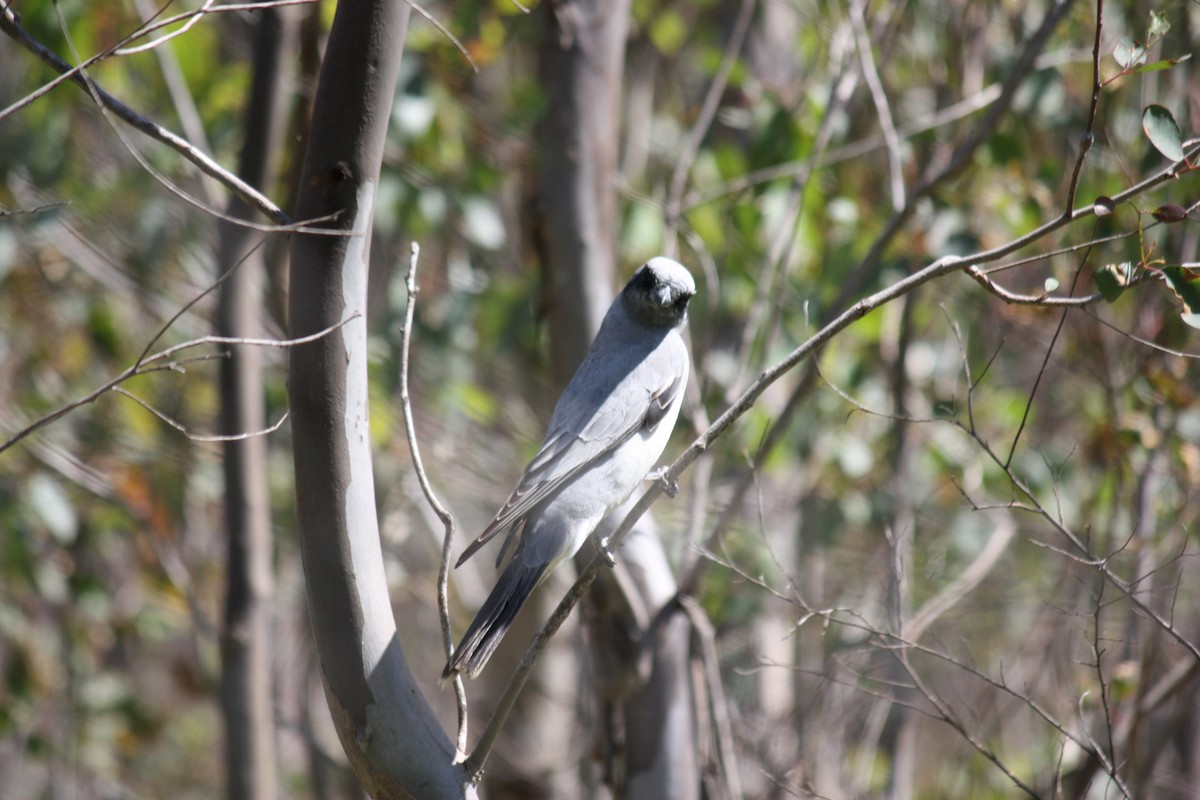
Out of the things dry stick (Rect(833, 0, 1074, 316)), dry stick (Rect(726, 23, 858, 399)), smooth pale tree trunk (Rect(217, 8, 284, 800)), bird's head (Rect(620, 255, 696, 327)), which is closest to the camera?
bird's head (Rect(620, 255, 696, 327))

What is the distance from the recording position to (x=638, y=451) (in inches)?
127

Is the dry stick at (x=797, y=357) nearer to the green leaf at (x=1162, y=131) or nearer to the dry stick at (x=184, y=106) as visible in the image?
the green leaf at (x=1162, y=131)

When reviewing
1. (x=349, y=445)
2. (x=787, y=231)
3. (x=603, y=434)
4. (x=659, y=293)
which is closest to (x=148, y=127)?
(x=349, y=445)

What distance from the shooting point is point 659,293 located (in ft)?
11.1

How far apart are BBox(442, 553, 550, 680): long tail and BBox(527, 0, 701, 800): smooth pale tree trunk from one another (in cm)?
87

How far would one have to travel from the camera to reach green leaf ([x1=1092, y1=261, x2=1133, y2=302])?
1.98 m

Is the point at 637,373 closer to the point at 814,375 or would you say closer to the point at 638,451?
the point at 638,451

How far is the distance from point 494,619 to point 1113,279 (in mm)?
1448

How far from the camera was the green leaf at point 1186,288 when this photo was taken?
1.99 m

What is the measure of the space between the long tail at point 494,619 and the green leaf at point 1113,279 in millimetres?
1382

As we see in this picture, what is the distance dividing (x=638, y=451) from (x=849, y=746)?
3.18m

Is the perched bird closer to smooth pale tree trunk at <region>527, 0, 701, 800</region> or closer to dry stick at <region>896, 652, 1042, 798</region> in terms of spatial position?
smooth pale tree trunk at <region>527, 0, 701, 800</region>

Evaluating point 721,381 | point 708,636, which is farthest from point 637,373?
point 721,381

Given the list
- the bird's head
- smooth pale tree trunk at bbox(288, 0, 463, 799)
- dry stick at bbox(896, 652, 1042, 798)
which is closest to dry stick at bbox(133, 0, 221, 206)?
the bird's head
